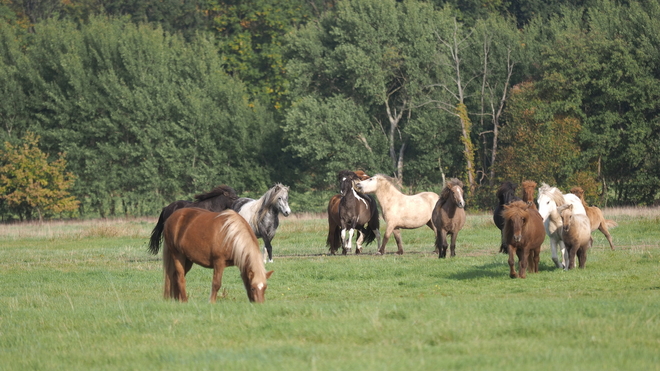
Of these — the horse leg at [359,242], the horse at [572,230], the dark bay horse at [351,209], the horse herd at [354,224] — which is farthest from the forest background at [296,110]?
the horse at [572,230]

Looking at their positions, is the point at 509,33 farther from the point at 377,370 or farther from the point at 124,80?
the point at 377,370

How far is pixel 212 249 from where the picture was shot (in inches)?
463

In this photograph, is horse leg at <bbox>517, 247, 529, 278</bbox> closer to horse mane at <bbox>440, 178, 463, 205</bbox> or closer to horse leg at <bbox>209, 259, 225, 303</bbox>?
horse mane at <bbox>440, 178, 463, 205</bbox>

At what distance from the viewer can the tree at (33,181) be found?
47594 millimetres

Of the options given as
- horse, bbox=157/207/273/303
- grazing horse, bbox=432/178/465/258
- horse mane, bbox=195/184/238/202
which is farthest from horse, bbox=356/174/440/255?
horse, bbox=157/207/273/303

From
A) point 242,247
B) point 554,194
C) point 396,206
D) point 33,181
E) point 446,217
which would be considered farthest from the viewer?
point 33,181

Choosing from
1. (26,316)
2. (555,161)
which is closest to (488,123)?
(555,161)

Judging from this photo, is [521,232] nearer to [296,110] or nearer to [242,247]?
[242,247]

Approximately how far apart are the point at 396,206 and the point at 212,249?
10.1 meters

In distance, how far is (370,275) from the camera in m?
16.2

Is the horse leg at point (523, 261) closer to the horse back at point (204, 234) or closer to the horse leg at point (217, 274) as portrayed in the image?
the horse back at point (204, 234)

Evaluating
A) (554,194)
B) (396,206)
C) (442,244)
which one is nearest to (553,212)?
(554,194)

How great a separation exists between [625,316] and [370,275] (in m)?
7.12

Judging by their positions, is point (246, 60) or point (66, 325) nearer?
point (66, 325)
